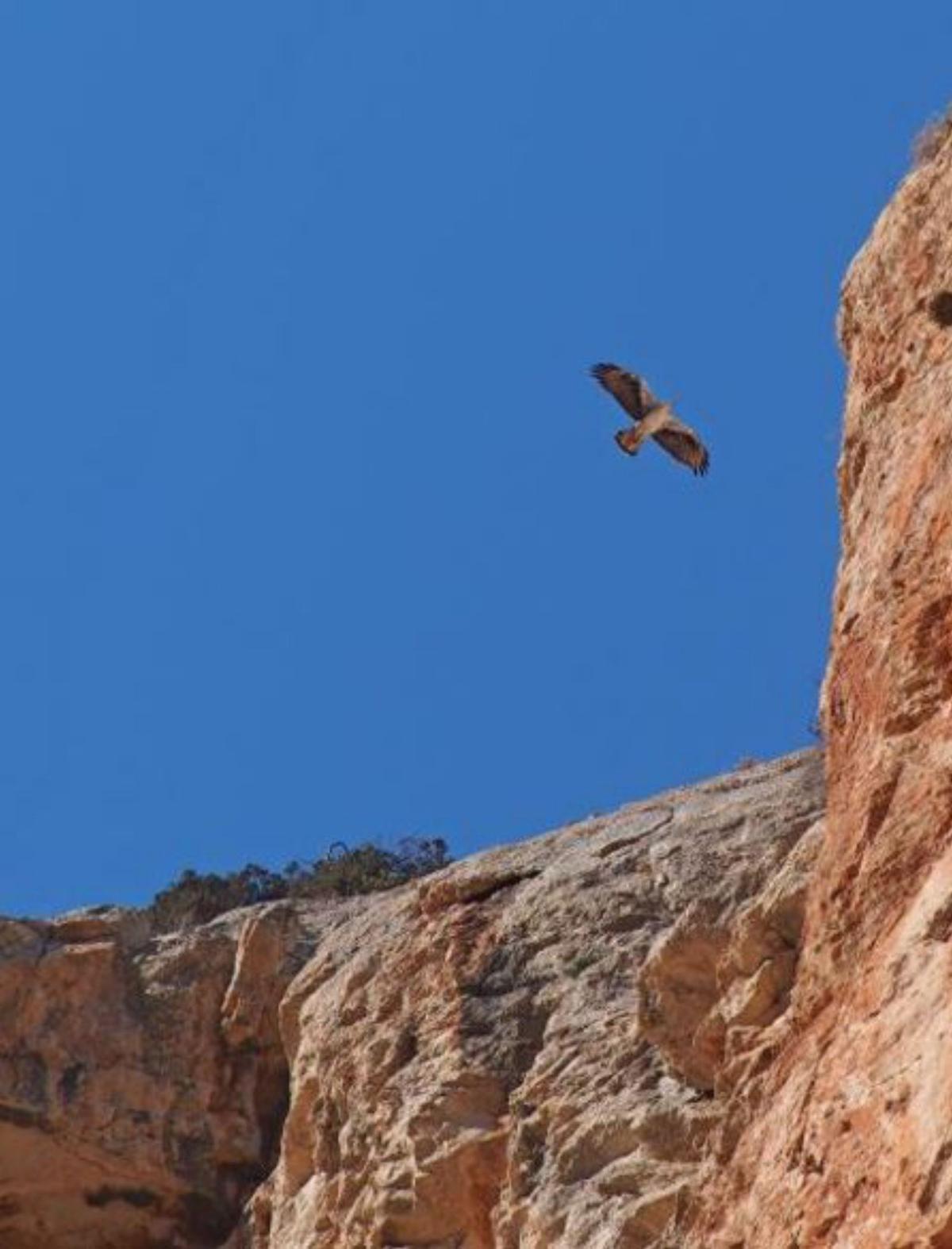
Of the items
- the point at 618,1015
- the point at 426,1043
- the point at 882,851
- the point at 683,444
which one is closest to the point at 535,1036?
the point at 618,1015

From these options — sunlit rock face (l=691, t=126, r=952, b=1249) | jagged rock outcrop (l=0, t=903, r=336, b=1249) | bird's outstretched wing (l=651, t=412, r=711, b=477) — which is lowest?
sunlit rock face (l=691, t=126, r=952, b=1249)

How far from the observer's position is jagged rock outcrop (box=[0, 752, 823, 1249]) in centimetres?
2070

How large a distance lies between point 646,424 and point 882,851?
41.0ft

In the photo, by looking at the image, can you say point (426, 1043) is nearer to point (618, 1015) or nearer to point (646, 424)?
point (618, 1015)

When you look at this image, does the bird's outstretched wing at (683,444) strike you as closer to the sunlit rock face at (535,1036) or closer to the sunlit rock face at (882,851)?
the sunlit rock face at (535,1036)

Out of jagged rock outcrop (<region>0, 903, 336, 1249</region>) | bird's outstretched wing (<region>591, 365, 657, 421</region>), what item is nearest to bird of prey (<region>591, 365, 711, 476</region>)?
bird's outstretched wing (<region>591, 365, 657, 421</region>)

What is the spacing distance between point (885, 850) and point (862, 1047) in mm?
1341

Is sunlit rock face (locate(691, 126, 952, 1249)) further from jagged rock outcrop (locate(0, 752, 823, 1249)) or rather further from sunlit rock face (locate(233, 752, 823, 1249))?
sunlit rock face (locate(233, 752, 823, 1249))

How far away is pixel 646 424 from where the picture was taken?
2705 centimetres

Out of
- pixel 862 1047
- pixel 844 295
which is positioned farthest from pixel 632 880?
pixel 862 1047

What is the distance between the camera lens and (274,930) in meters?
29.4

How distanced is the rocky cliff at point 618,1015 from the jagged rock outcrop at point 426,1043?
0.03 meters

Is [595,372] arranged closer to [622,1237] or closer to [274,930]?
[274,930]

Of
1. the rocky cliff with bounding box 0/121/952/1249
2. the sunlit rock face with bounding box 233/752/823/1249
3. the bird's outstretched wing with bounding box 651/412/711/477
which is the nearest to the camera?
the rocky cliff with bounding box 0/121/952/1249
